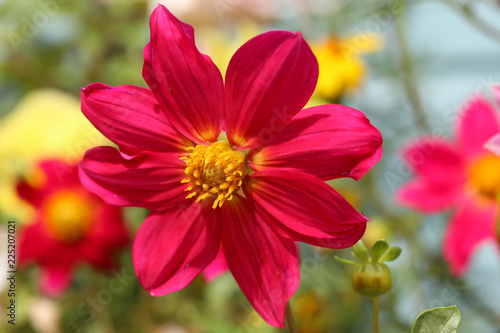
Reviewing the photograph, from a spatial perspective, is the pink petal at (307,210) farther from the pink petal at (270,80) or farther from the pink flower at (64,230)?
the pink flower at (64,230)

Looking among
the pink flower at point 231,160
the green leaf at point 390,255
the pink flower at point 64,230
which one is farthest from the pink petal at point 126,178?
the pink flower at point 64,230

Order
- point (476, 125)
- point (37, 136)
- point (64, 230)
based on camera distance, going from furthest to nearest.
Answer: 1. point (37, 136)
2. point (64, 230)
3. point (476, 125)

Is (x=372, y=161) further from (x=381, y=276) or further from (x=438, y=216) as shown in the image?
(x=438, y=216)

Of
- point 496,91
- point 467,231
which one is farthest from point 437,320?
point 467,231

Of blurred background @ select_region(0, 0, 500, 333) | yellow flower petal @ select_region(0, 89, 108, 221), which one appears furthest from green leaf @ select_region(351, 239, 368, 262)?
yellow flower petal @ select_region(0, 89, 108, 221)

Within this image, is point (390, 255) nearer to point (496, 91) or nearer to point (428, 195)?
point (496, 91)

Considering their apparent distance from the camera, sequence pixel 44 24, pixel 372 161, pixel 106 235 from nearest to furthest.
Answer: pixel 372 161
pixel 106 235
pixel 44 24

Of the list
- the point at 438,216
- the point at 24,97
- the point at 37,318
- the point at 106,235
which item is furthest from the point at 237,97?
the point at 24,97
